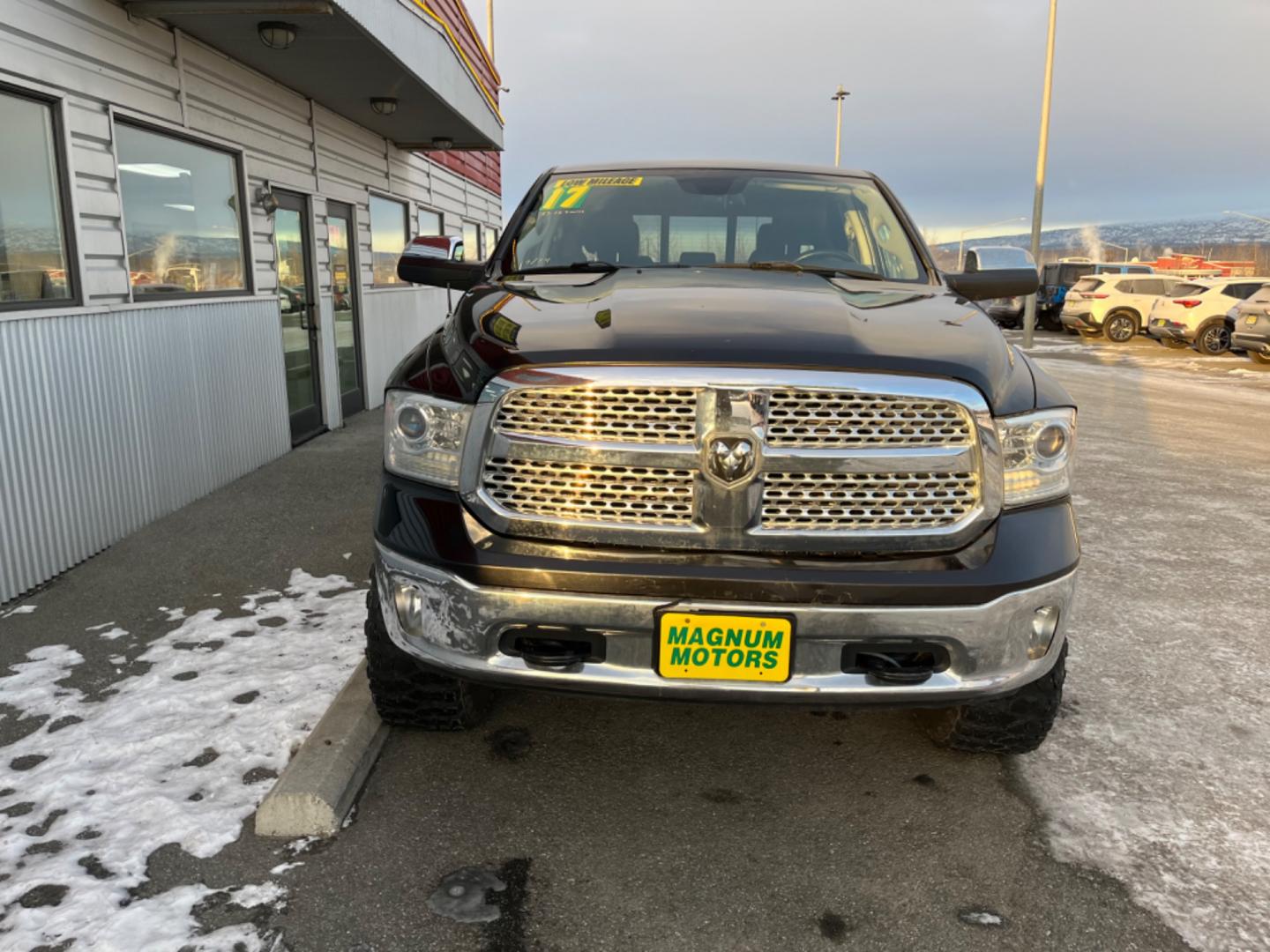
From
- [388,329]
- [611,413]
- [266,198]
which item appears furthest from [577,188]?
[388,329]

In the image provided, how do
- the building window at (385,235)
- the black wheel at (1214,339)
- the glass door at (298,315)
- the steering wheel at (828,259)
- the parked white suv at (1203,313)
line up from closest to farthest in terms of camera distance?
the steering wheel at (828,259) → the glass door at (298,315) → the building window at (385,235) → the parked white suv at (1203,313) → the black wheel at (1214,339)

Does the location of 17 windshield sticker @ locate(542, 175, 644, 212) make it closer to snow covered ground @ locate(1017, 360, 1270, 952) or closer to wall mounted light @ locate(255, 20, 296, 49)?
snow covered ground @ locate(1017, 360, 1270, 952)

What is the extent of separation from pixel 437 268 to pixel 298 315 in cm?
539

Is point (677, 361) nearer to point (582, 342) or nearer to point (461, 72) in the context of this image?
point (582, 342)

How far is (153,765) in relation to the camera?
2.93m

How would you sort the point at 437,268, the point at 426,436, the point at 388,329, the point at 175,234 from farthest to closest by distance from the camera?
the point at 388,329 → the point at 175,234 → the point at 437,268 → the point at 426,436

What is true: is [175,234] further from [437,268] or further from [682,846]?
[682,846]

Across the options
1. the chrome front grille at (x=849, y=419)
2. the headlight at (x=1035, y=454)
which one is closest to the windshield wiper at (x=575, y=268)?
the chrome front grille at (x=849, y=419)

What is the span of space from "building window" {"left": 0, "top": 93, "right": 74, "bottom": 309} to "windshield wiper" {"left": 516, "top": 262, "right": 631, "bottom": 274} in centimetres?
274

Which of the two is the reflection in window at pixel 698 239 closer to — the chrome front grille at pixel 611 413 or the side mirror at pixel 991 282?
the side mirror at pixel 991 282

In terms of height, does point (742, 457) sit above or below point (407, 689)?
above

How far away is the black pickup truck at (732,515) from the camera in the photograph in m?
2.33

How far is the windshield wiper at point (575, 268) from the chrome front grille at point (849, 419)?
1.43 metres

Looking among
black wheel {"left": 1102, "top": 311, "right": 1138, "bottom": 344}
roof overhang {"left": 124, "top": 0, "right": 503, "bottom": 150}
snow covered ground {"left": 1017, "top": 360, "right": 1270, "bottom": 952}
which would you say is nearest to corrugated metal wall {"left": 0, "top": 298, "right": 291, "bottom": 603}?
roof overhang {"left": 124, "top": 0, "right": 503, "bottom": 150}
